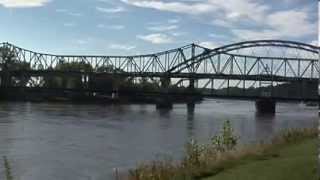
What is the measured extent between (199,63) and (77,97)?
1672 inches

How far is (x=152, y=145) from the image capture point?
4438 centimetres

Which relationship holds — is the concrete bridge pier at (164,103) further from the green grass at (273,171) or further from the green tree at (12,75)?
the green grass at (273,171)

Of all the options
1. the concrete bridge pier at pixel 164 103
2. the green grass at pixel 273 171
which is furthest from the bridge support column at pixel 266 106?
the green grass at pixel 273 171

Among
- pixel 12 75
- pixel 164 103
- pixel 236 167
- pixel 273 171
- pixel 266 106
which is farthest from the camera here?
pixel 12 75

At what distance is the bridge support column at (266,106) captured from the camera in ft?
465

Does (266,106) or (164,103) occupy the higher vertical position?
(164,103)

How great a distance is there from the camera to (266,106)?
144m

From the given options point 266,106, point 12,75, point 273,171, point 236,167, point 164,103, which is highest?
point 12,75

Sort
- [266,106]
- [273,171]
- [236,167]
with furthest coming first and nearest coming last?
[266,106] → [236,167] → [273,171]

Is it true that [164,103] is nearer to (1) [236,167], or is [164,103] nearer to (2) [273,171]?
(1) [236,167]

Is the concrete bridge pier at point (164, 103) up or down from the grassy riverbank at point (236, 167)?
down

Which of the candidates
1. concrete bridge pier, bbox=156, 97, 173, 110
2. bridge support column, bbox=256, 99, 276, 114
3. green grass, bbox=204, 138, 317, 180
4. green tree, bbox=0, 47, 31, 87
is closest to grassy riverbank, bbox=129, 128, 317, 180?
green grass, bbox=204, 138, 317, 180

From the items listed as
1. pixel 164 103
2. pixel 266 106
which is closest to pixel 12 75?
pixel 164 103

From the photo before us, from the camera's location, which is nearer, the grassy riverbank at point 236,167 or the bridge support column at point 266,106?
the grassy riverbank at point 236,167
